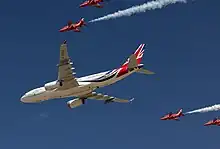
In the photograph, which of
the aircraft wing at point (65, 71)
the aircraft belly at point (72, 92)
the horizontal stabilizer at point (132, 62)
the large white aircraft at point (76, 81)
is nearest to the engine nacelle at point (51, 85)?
the large white aircraft at point (76, 81)

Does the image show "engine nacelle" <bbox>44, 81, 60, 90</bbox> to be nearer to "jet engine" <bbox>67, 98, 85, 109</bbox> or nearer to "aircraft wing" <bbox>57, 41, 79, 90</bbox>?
"aircraft wing" <bbox>57, 41, 79, 90</bbox>

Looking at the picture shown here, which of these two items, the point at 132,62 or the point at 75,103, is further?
the point at 75,103

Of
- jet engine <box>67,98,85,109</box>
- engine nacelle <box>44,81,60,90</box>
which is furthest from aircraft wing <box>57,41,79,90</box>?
jet engine <box>67,98,85,109</box>

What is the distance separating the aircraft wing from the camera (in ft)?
394

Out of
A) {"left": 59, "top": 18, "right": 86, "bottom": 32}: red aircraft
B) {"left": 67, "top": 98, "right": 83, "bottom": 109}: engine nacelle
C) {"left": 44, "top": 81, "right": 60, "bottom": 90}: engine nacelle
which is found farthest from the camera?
{"left": 67, "top": 98, "right": 83, "bottom": 109}: engine nacelle

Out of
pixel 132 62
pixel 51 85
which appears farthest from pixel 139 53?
pixel 51 85

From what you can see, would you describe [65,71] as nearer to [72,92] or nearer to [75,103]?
[72,92]

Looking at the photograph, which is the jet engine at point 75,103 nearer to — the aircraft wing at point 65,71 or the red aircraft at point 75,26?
the aircraft wing at point 65,71

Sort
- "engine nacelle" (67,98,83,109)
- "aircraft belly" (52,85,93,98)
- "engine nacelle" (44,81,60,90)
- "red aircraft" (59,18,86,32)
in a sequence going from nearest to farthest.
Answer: "red aircraft" (59,18,86,32), "engine nacelle" (44,81,60,90), "aircraft belly" (52,85,93,98), "engine nacelle" (67,98,83,109)

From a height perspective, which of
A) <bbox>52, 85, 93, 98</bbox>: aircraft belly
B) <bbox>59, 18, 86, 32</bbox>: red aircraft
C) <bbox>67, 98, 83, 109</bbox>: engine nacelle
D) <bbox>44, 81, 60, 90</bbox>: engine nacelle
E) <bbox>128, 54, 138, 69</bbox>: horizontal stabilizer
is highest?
<bbox>59, 18, 86, 32</bbox>: red aircraft

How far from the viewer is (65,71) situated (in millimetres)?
128000

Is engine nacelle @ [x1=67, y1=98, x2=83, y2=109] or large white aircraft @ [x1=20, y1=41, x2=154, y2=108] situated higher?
large white aircraft @ [x1=20, y1=41, x2=154, y2=108]

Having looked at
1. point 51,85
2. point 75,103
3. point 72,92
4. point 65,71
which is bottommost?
point 75,103

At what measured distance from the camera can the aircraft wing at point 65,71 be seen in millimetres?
120144
